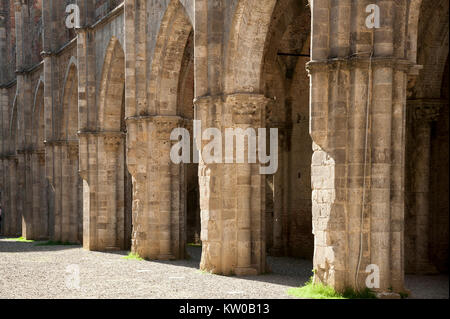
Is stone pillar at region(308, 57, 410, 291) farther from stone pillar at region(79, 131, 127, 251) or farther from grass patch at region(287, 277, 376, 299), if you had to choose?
stone pillar at region(79, 131, 127, 251)

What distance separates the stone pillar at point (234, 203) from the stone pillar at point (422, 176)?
142 inches

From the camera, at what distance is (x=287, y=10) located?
50.6 ft

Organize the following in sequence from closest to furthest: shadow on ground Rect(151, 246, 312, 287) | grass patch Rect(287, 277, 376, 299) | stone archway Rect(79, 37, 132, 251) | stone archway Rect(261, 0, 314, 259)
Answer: grass patch Rect(287, 277, 376, 299) → shadow on ground Rect(151, 246, 312, 287) → stone archway Rect(261, 0, 314, 259) → stone archway Rect(79, 37, 132, 251)

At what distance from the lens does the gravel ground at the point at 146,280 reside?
1109 cm

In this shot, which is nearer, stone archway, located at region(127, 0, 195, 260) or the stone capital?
the stone capital

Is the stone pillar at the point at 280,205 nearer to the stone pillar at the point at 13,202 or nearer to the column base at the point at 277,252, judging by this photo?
the column base at the point at 277,252

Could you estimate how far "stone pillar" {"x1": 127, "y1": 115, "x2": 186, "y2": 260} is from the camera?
56.0ft

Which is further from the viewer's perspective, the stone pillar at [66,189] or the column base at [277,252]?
the stone pillar at [66,189]

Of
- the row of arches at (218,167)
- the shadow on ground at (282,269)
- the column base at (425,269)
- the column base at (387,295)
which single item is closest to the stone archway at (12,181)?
the row of arches at (218,167)

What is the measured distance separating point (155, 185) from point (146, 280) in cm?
443

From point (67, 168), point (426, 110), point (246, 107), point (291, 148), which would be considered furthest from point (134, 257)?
point (67, 168)

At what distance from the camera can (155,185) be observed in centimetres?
1706

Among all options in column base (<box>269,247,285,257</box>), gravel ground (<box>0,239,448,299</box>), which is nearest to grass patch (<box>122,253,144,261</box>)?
Result: gravel ground (<box>0,239,448,299</box>)

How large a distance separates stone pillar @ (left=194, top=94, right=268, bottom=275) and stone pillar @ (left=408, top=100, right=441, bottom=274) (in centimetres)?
361
